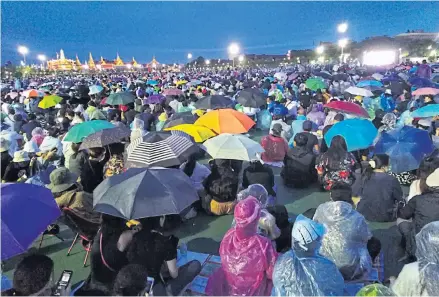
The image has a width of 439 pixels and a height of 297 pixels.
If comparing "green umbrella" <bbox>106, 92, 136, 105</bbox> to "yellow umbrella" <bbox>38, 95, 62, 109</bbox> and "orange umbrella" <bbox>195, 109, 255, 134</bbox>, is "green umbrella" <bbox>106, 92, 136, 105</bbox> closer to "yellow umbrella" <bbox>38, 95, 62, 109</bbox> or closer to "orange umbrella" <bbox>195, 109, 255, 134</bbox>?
"yellow umbrella" <bbox>38, 95, 62, 109</bbox>

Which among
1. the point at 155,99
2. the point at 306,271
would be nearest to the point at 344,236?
the point at 306,271

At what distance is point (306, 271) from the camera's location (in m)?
2.62

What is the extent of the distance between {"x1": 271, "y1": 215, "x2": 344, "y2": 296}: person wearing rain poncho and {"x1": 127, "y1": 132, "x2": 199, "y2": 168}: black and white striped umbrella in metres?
2.74

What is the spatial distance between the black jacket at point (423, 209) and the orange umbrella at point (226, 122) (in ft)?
12.0

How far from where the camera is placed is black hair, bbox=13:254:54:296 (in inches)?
Answer: 103

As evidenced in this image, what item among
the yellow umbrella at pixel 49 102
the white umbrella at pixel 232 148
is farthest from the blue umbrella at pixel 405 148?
the yellow umbrella at pixel 49 102

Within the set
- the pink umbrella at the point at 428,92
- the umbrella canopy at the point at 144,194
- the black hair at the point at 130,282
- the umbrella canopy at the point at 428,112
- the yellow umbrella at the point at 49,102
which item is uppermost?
the yellow umbrella at the point at 49,102

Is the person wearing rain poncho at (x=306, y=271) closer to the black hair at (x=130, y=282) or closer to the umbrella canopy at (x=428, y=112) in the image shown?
the black hair at (x=130, y=282)

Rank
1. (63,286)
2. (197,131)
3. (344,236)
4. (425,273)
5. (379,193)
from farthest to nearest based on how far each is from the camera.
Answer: (197,131) < (379,193) < (344,236) < (63,286) < (425,273)

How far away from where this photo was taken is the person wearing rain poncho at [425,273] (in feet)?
8.31

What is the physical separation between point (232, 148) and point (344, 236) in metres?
2.50

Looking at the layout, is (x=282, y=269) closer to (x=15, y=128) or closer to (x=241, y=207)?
(x=241, y=207)

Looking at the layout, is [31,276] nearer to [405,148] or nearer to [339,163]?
[339,163]

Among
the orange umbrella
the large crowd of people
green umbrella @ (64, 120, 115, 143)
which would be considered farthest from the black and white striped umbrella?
the orange umbrella
